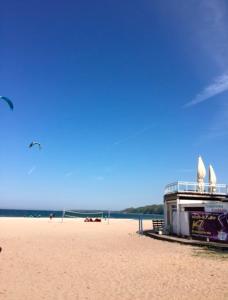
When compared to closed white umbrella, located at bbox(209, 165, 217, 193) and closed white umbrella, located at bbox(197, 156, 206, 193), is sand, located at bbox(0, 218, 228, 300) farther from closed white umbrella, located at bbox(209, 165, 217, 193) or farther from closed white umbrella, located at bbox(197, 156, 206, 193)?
closed white umbrella, located at bbox(209, 165, 217, 193)

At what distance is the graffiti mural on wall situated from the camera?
18.8 meters

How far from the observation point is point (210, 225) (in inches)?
771

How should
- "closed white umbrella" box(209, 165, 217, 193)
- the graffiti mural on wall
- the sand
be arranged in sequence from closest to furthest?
1. the sand
2. the graffiti mural on wall
3. "closed white umbrella" box(209, 165, 217, 193)

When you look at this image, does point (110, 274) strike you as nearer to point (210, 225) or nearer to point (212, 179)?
point (210, 225)

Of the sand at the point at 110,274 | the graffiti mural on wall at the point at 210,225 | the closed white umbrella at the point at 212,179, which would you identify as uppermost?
the closed white umbrella at the point at 212,179

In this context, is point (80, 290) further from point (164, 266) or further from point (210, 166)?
point (210, 166)

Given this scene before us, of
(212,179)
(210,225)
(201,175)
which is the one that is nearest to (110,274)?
(210,225)

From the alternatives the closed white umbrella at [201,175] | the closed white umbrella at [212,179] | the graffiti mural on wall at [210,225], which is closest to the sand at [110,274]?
the graffiti mural on wall at [210,225]

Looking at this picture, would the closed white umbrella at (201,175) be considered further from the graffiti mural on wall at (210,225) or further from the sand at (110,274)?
the sand at (110,274)

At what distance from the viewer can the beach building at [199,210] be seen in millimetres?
19266

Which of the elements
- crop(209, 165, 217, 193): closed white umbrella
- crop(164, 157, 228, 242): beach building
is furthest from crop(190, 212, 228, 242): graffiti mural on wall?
crop(209, 165, 217, 193): closed white umbrella

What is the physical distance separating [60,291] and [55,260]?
495 centimetres

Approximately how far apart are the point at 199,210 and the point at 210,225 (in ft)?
12.4

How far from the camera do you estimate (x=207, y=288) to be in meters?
9.35
